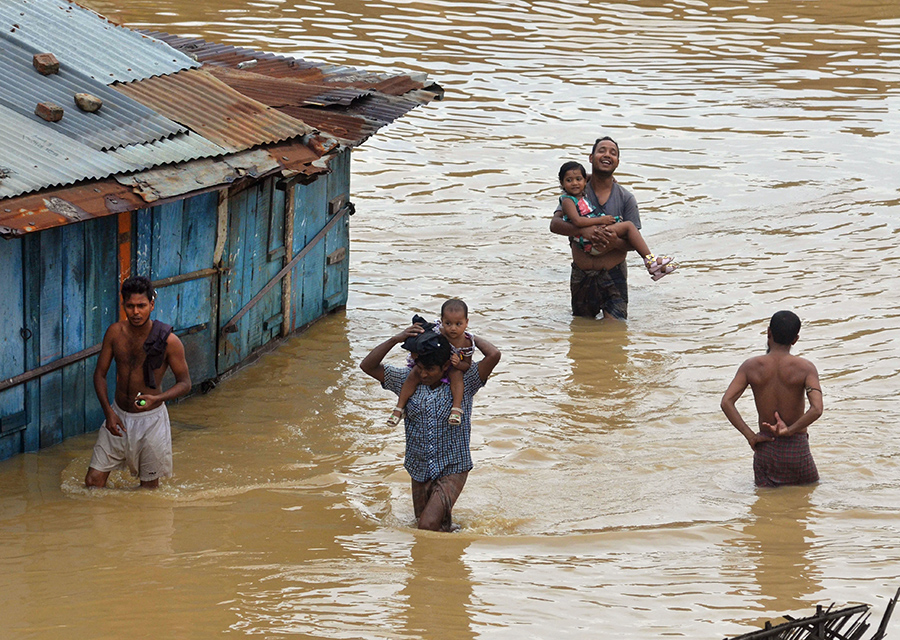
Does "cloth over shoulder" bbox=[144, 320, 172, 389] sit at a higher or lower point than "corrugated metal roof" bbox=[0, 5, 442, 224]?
lower

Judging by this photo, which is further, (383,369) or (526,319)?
(526,319)

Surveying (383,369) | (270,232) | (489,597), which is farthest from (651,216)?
(489,597)

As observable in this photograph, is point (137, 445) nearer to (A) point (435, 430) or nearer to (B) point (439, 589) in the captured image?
(A) point (435, 430)

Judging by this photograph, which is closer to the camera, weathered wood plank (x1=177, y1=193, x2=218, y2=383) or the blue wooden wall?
the blue wooden wall

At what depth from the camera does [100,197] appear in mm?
7301

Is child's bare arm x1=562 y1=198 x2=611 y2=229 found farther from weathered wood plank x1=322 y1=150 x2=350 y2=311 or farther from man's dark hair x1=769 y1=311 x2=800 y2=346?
man's dark hair x1=769 y1=311 x2=800 y2=346

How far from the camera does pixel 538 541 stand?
642 cm

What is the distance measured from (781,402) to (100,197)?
4.22 metres

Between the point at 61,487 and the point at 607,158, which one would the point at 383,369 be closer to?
the point at 61,487

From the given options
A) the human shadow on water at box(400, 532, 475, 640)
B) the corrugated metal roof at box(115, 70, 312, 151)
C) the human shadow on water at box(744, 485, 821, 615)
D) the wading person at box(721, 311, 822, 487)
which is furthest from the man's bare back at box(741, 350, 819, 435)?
the corrugated metal roof at box(115, 70, 312, 151)

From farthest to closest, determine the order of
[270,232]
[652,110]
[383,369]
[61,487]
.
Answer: [652,110] < [270,232] < [61,487] < [383,369]

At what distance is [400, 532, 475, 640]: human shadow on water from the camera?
17.5 feet

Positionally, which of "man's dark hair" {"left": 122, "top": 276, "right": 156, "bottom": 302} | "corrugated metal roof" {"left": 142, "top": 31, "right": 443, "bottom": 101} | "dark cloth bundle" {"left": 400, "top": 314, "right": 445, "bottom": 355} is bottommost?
"dark cloth bundle" {"left": 400, "top": 314, "right": 445, "bottom": 355}

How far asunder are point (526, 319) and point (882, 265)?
153 inches
